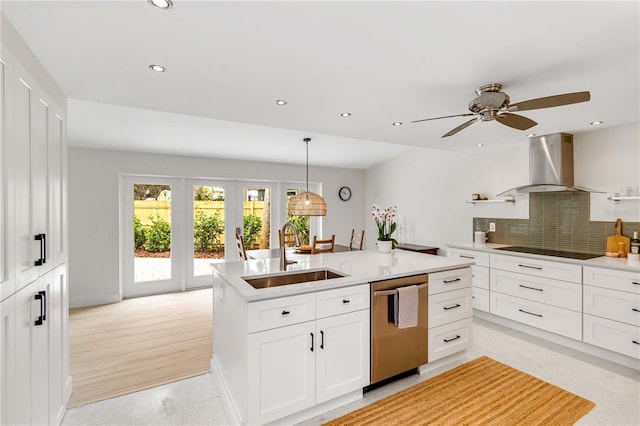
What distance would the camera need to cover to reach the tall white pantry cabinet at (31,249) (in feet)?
3.97

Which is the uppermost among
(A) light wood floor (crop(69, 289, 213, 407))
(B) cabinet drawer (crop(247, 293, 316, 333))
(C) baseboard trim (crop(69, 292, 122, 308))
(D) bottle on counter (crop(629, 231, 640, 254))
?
(D) bottle on counter (crop(629, 231, 640, 254))

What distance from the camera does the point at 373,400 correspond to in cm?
220

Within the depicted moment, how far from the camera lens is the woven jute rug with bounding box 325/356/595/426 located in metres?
1.98

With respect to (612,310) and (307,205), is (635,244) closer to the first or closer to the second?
(612,310)

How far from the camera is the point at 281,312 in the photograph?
184 centimetres

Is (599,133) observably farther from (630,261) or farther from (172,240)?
(172,240)

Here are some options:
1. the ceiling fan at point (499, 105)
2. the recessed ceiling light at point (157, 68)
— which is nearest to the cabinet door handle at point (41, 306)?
the recessed ceiling light at point (157, 68)

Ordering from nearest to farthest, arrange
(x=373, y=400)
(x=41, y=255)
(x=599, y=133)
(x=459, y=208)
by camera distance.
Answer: (x=41, y=255), (x=373, y=400), (x=599, y=133), (x=459, y=208)

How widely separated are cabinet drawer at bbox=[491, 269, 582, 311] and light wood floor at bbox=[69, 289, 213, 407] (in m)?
3.26

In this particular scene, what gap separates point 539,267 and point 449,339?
142 centimetres

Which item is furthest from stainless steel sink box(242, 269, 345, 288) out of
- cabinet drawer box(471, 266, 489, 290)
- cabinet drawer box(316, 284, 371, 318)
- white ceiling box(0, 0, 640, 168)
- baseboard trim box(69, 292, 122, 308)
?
baseboard trim box(69, 292, 122, 308)

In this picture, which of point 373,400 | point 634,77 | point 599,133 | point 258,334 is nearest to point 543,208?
point 599,133

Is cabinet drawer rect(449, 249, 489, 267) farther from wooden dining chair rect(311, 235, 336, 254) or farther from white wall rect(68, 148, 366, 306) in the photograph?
white wall rect(68, 148, 366, 306)

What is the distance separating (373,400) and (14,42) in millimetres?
2904
